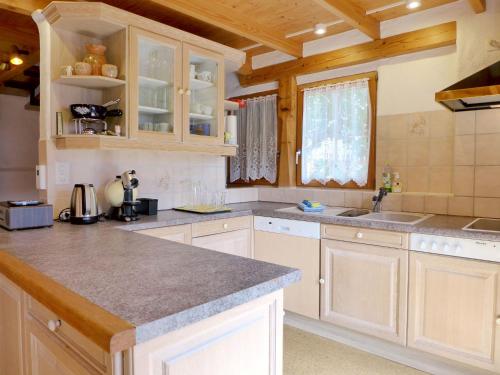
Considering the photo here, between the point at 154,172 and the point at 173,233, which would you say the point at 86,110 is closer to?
the point at 154,172

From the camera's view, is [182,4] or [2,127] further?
[2,127]

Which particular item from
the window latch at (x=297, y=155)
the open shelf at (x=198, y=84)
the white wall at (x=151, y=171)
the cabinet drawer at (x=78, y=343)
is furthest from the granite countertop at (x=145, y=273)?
the window latch at (x=297, y=155)

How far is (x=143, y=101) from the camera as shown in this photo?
2350 millimetres

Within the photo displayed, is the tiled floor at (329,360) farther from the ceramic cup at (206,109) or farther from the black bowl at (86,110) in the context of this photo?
the black bowl at (86,110)

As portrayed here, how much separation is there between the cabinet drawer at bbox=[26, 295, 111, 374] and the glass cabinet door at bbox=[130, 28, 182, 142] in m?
1.37

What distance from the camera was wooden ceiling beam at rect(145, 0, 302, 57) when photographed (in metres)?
2.32

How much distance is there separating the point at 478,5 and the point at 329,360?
241 cm

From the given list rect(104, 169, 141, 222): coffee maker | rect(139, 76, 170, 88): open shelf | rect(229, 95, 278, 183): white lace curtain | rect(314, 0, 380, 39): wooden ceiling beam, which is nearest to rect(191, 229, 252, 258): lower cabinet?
rect(104, 169, 141, 222): coffee maker

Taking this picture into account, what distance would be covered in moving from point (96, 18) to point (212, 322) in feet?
6.25

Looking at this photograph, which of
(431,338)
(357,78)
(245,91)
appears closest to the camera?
(431,338)

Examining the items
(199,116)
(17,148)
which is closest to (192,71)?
(199,116)

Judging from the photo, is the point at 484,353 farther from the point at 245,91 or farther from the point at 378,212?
the point at 245,91

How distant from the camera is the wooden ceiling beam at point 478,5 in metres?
2.17

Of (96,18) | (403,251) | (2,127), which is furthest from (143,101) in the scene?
(2,127)
